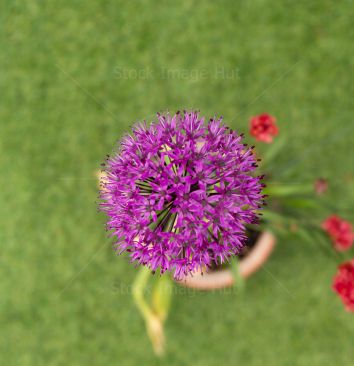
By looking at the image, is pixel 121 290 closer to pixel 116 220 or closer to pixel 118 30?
pixel 116 220

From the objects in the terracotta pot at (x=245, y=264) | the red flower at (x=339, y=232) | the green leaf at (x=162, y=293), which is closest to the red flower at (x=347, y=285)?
the red flower at (x=339, y=232)

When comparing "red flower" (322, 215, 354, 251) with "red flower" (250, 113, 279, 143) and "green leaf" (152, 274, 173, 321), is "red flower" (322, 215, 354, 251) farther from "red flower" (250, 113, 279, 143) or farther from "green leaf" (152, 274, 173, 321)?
"green leaf" (152, 274, 173, 321)

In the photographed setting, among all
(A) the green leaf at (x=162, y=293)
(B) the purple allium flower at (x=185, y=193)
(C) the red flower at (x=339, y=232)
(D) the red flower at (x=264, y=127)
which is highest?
(D) the red flower at (x=264, y=127)

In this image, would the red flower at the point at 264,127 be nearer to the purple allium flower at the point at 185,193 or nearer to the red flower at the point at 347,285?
the purple allium flower at the point at 185,193

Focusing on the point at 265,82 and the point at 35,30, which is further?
the point at 35,30

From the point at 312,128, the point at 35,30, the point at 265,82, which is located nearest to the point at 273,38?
the point at 265,82

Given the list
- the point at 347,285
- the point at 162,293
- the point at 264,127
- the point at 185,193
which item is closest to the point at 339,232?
the point at 347,285

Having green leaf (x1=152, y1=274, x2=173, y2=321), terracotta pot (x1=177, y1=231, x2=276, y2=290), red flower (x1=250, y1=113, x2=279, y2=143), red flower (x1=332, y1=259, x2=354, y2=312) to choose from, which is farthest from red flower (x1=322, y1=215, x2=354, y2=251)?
green leaf (x1=152, y1=274, x2=173, y2=321)
